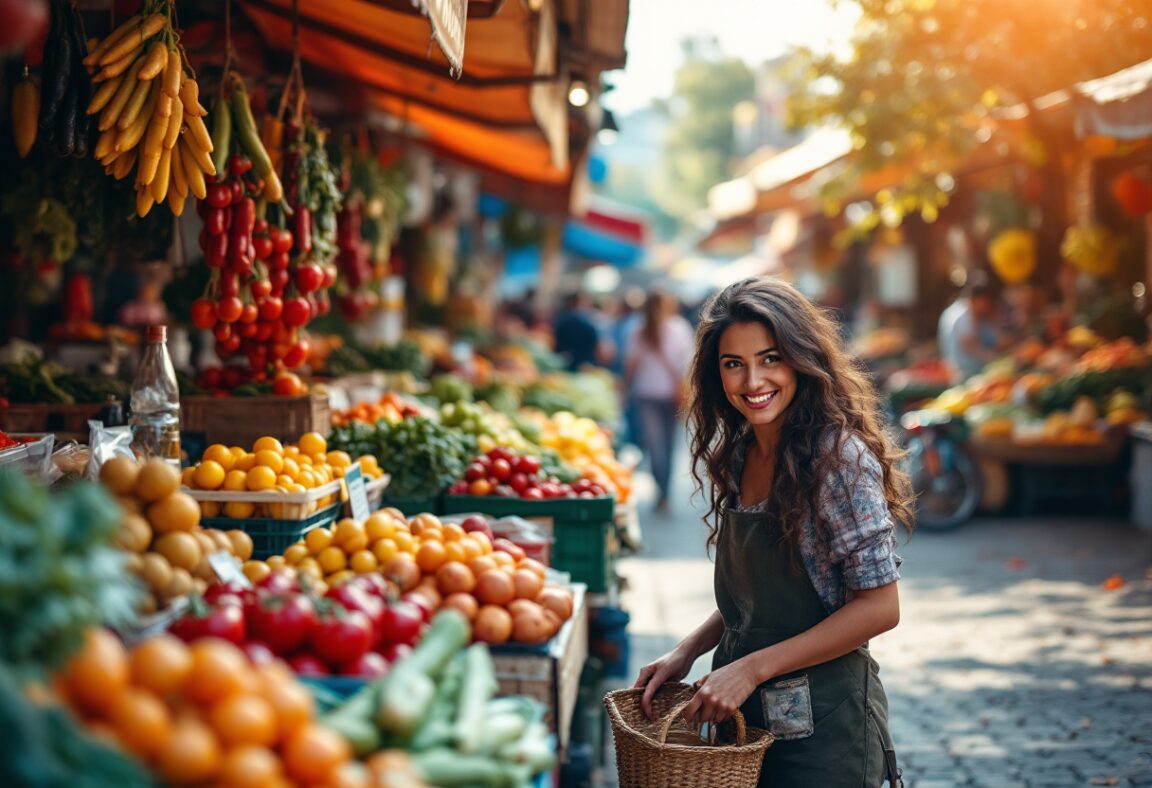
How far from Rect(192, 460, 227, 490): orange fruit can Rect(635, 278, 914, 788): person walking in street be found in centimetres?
161

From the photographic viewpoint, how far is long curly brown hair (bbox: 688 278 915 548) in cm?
299

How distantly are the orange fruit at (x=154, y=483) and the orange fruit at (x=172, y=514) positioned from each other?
2 cm

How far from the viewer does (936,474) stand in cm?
1121

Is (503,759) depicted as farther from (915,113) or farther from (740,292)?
(915,113)

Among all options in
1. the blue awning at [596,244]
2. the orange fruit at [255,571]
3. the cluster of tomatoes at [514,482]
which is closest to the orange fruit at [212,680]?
the orange fruit at [255,571]

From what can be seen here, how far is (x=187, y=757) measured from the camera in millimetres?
1644

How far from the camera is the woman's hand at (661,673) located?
325cm

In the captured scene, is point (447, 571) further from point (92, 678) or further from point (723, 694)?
point (92, 678)

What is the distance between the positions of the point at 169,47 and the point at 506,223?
12.6m

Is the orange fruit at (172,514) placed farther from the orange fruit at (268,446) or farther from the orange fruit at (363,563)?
the orange fruit at (268,446)

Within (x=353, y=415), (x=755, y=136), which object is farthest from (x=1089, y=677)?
(x=755, y=136)

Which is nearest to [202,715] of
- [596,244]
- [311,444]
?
[311,444]

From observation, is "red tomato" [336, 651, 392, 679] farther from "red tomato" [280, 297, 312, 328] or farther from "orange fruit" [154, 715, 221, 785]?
"red tomato" [280, 297, 312, 328]

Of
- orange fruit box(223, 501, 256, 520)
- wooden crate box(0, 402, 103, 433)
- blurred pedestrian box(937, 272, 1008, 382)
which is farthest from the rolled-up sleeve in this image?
Result: blurred pedestrian box(937, 272, 1008, 382)
